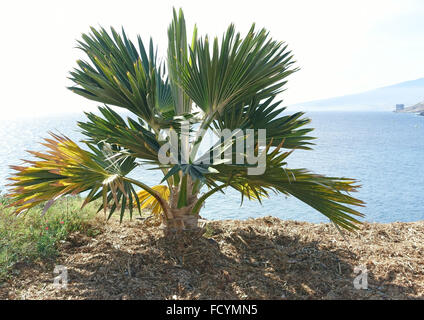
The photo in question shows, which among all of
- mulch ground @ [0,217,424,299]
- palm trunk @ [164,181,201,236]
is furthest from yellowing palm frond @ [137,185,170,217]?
palm trunk @ [164,181,201,236]

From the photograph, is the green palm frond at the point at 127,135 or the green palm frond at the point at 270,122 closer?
the green palm frond at the point at 127,135

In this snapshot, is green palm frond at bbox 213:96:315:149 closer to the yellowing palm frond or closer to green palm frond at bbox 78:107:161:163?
green palm frond at bbox 78:107:161:163

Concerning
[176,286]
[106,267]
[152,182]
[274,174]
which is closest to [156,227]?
[106,267]

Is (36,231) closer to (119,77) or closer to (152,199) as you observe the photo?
(152,199)

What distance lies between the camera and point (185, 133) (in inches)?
152

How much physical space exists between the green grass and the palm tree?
0.68m

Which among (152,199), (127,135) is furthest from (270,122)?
(152,199)

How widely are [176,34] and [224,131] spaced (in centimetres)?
131

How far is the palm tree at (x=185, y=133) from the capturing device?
346cm

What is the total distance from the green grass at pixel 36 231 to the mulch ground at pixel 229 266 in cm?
14

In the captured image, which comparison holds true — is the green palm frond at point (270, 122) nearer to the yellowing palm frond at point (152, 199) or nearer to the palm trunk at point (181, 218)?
the palm trunk at point (181, 218)

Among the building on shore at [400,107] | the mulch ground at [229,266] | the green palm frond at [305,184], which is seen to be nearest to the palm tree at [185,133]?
the green palm frond at [305,184]

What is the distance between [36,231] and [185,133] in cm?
240
